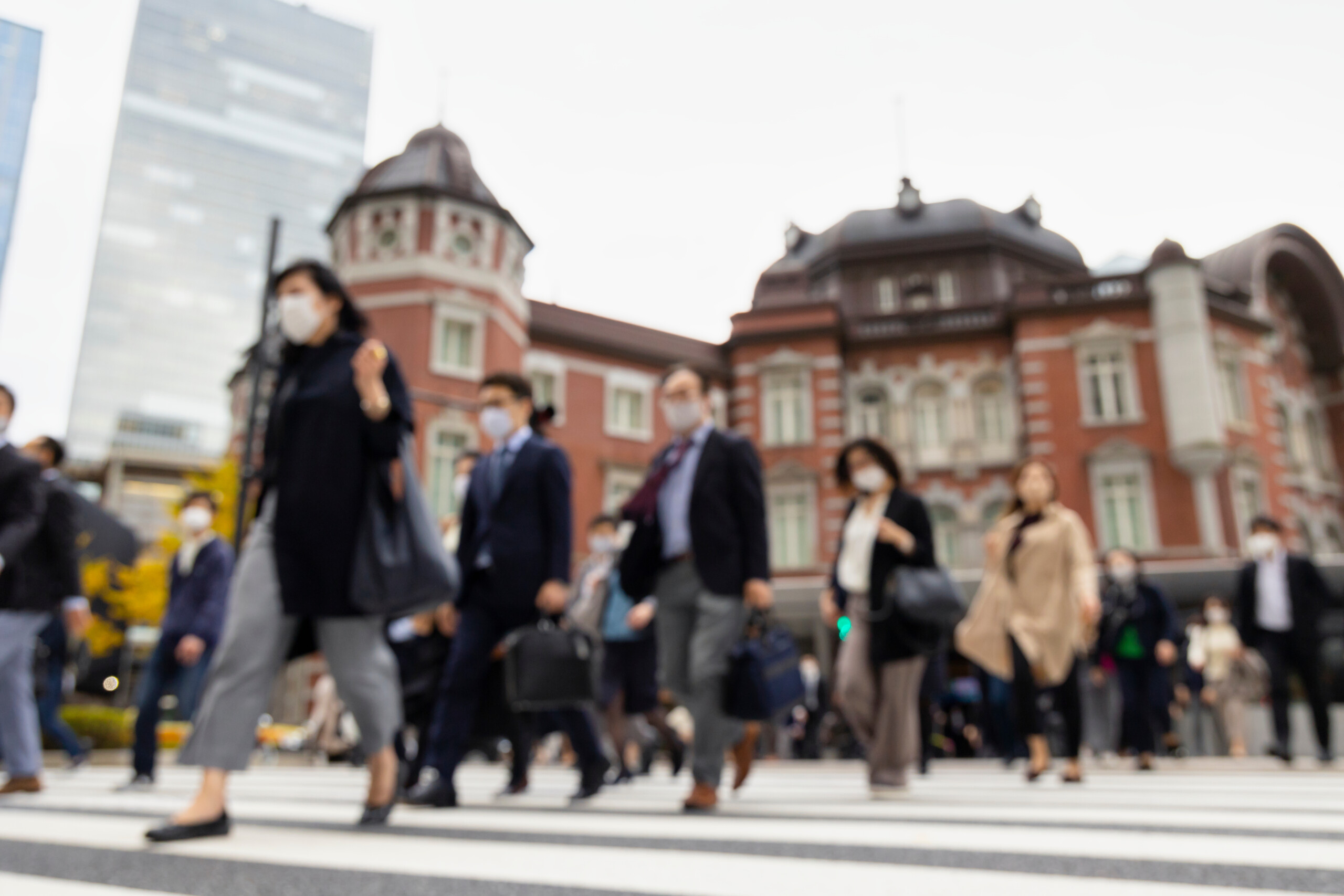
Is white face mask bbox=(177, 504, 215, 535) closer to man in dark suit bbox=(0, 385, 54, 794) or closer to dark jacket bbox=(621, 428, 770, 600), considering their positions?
man in dark suit bbox=(0, 385, 54, 794)

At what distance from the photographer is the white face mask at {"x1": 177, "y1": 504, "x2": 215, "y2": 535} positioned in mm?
6980

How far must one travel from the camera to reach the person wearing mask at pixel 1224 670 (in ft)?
38.8

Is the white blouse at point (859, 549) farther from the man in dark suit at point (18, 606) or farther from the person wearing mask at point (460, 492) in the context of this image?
the man in dark suit at point (18, 606)

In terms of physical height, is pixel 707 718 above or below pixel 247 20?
below

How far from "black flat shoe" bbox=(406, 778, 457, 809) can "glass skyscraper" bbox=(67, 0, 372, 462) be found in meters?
102

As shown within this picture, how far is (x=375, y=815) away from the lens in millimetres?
3646

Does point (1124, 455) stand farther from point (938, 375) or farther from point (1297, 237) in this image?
point (1297, 237)

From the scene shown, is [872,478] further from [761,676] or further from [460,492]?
[460,492]

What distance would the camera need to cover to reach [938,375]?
27.7 metres

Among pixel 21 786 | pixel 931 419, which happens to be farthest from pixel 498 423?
pixel 931 419

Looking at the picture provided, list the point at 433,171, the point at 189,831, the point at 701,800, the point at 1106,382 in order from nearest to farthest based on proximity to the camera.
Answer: the point at 189,831 → the point at 701,800 → the point at 433,171 → the point at 1106,382

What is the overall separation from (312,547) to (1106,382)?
26.2 metres

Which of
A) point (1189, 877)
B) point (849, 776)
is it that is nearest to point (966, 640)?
point (849, 776)

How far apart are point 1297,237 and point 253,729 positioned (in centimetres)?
3645
